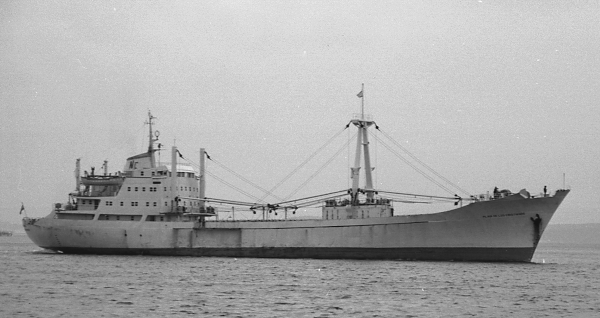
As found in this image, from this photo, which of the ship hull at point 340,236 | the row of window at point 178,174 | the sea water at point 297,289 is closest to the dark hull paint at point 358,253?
the ship hull at point 340,236

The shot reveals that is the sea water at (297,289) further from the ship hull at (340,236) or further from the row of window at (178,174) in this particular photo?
the row of window at (178,174)

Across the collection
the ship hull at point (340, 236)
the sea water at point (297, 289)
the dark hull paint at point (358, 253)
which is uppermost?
the ship hull at point (340, 236)

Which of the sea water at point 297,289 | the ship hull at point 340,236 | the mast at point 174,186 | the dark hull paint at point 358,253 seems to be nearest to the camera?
the sea water at point 297,289

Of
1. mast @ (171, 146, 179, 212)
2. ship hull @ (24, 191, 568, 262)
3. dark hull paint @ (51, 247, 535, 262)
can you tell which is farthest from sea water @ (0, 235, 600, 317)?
mast @ (171, 146, 179, 212)

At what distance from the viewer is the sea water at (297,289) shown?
27.8 meters

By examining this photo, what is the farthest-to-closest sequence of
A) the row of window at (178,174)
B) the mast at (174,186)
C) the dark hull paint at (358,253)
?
the row of window at (178,174), the mast at (174,186), the dark hull paint at (358,253)

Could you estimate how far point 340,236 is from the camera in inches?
2000

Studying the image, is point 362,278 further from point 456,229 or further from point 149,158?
point 149,158

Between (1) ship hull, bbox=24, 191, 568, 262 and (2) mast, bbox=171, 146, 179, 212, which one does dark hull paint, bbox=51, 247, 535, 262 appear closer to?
(1) ship hull, bbox=24, 191, 568, 262

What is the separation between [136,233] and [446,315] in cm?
3386

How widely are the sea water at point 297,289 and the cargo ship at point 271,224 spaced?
5.56 ft

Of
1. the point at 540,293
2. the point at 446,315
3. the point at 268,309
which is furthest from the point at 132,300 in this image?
the point at 540,293

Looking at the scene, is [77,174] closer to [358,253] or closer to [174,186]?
[174,186]

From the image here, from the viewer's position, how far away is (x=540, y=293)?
33375 millimetres
